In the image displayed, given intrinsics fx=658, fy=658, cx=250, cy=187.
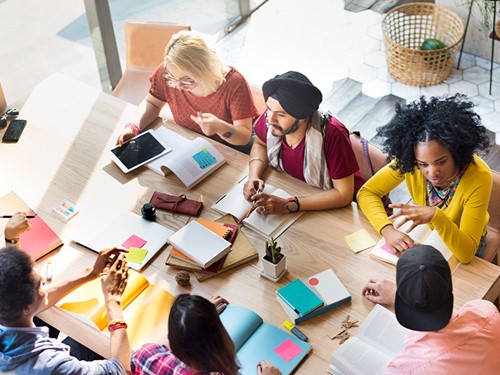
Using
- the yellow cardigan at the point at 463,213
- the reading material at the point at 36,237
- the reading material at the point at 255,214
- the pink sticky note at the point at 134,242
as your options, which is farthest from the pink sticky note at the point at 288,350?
the reading material at the point at 36,237

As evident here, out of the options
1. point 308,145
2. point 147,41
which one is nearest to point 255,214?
point 308,145

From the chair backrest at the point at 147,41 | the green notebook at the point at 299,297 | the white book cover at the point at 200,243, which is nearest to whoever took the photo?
the green notebook at the point at 299,297

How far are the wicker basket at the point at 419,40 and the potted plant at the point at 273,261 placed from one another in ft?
8.60

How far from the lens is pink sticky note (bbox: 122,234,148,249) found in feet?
9.15

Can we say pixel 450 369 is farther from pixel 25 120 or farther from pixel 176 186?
pixel 25 120

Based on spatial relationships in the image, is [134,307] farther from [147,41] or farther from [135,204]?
[147,41]

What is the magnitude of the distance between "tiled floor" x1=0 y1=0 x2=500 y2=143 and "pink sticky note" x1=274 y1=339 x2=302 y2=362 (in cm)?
261

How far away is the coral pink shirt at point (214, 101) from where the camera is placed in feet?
11.0

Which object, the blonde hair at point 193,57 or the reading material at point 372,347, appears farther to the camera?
the blonde hair at point 193,57

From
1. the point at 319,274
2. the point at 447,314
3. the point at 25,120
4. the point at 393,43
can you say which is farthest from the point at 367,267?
the point at 393,43

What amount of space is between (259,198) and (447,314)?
1.07 metres

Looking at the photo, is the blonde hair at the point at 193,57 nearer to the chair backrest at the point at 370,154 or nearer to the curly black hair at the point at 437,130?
the chair backrest at the point at 370,154

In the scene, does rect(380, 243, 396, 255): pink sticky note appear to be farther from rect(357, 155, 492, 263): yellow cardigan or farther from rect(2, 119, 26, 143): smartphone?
rect(2, 119, 26, 143): smartphone

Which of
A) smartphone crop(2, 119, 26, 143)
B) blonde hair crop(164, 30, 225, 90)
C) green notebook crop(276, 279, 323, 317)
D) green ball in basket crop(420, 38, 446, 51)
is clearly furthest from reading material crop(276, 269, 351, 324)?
green ball in basket crop(420, 38, 446, 51)
